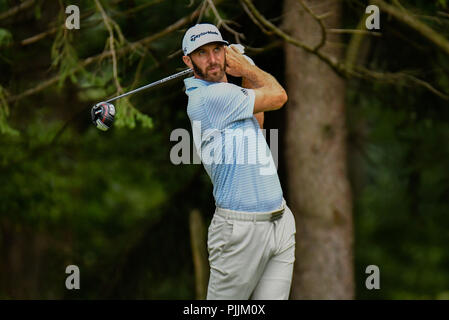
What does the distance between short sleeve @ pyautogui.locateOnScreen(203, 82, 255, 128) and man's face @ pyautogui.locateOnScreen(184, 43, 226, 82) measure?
0.12 meters

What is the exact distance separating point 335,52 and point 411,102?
4.86 feet

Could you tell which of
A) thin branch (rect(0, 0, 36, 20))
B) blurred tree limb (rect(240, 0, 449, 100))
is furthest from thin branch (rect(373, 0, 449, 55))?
thin branch (rect(0, 0, 36, 20))

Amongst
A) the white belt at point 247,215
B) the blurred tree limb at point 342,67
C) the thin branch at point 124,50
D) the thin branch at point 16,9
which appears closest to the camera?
the white belt at point 247,215

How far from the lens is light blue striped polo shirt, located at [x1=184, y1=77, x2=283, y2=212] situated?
13.4ft

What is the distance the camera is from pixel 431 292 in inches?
610

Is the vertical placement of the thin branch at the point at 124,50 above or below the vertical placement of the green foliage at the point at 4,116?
above

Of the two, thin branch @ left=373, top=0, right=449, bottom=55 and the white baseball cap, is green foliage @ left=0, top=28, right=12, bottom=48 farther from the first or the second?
thin branch @ left=373, top=0, right=449, bottom=55

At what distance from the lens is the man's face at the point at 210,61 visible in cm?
424

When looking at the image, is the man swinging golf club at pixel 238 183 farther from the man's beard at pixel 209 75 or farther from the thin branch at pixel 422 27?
the thin branch at pixel 422 27

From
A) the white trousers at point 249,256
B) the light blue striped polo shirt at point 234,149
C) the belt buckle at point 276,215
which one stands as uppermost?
the light blue striped polo shirt at point 234,149

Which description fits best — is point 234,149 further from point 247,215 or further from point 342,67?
point 342,67

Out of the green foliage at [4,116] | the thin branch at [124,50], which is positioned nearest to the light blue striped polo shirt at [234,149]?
the thin branch at [124,50]

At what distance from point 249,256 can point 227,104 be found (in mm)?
818
